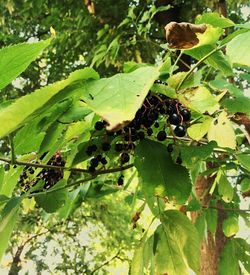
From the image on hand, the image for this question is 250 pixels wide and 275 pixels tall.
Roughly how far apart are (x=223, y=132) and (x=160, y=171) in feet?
0.60

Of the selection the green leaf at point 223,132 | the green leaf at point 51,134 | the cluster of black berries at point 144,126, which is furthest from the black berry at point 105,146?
the green leaf at point 223,132

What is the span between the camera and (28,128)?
3.19ft

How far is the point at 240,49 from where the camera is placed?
33.4 inches

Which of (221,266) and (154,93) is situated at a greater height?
(154,93)

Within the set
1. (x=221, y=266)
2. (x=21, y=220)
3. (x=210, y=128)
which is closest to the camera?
(x=210, y=128)

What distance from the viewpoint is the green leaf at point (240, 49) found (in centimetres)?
83

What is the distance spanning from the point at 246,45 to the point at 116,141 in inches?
15.8

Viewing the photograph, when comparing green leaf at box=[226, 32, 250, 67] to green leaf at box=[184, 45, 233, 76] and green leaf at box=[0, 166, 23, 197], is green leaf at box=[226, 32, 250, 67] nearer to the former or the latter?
green leaf at box=[184, 45, 233, 76]

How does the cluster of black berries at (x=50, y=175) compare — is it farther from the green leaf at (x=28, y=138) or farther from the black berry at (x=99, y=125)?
the black berry at (x=99, y=125)

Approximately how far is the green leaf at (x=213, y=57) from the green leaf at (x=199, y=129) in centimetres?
14

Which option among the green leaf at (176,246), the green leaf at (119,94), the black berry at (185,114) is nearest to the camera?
the green leaf at (119,94)

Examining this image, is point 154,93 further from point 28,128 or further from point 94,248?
point 94,248

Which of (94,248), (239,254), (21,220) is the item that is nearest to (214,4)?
(239,254)

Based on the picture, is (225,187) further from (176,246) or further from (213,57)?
(213,57)
